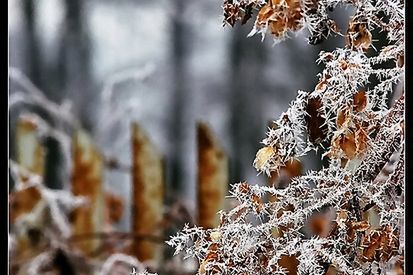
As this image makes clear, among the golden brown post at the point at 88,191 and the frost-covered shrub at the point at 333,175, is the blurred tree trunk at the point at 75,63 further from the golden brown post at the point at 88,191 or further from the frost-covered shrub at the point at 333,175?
the frost-covered shrub at the point at 333,175

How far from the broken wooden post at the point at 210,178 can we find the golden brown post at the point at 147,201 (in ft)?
0.37

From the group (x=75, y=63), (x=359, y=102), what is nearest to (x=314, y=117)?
(x=359, y=102)

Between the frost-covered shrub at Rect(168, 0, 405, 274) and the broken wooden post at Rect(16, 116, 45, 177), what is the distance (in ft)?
2.82

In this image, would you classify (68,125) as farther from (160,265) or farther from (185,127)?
(160,265)

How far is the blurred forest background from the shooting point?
5.05 feet

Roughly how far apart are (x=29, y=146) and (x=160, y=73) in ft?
1.17

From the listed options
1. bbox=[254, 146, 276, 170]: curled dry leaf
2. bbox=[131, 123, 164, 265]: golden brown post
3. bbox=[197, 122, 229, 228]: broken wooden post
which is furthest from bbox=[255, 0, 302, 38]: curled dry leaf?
bbox=[131, 123, 164, 265]: golden brown post

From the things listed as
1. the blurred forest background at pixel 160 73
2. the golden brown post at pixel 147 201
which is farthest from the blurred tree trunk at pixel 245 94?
the golden brown post at pixel 147 201

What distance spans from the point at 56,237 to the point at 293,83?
67 centimetres

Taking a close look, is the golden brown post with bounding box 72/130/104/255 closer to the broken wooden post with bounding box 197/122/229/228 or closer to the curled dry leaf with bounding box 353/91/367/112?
the broken wooden post with bounding box 197/122/229/228

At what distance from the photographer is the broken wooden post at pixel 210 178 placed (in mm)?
1599

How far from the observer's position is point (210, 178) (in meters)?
1.61

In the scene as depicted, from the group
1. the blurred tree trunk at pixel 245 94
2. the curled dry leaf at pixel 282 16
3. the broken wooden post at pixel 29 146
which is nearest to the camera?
the curled dry leaf at pixel 282 16

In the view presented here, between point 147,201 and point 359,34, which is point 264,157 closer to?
point 359,34
